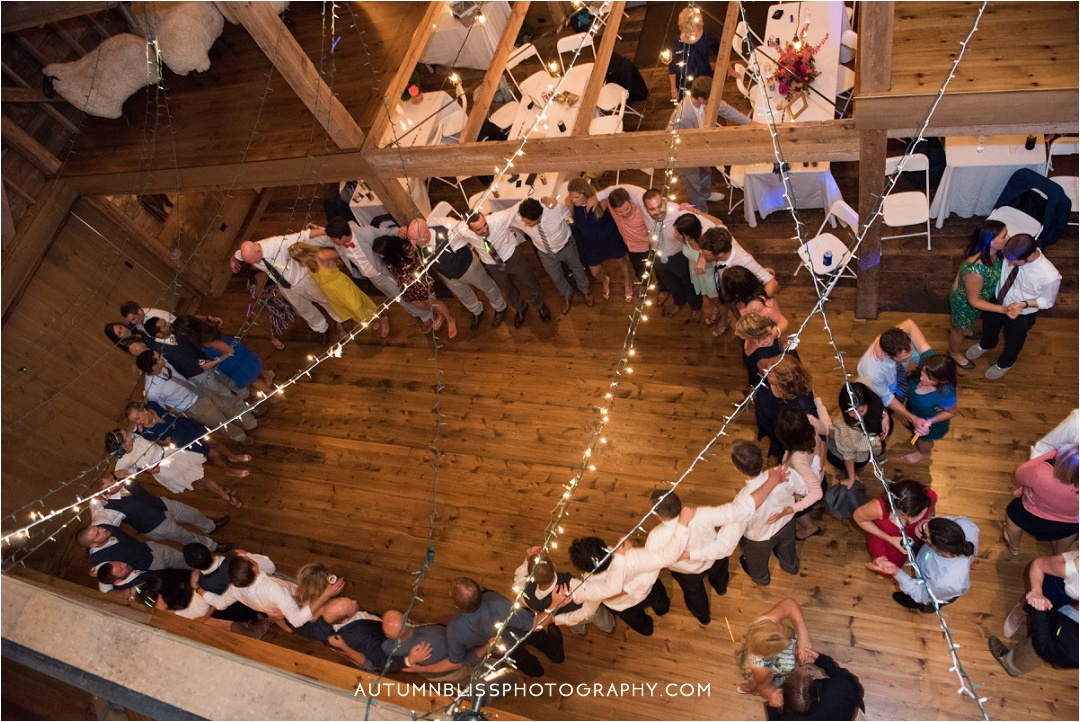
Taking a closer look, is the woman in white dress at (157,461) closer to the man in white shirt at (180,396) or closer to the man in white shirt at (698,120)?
the man in white shirt at (180,396)

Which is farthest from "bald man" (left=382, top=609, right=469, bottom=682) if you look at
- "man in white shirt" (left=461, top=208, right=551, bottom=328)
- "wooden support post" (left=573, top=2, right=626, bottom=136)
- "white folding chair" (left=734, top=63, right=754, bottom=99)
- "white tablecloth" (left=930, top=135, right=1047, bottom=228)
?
"white tablecloth" (left=930, top=135, right=1047, bottom=228)

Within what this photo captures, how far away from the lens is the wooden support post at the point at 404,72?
17.2ft

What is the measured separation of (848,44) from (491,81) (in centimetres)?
280

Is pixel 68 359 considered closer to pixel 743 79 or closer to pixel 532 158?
pixel 532 158

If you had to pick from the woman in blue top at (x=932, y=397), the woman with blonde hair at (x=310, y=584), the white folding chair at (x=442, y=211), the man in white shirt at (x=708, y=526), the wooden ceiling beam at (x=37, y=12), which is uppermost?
the wooden ceiling beam at (x=37, y=12)

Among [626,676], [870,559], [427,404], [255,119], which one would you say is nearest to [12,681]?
[427,404]

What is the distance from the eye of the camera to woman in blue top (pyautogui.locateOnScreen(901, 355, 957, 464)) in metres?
3.38

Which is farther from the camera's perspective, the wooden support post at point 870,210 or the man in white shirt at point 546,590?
the wooden support post at point 870,210

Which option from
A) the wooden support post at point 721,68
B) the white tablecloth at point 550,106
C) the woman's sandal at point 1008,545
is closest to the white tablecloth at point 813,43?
the wooden support post at point 721,68

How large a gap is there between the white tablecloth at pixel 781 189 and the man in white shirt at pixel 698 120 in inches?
12.0

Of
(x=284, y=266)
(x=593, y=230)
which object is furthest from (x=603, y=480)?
(x=284, y=266)

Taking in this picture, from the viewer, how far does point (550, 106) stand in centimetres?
538

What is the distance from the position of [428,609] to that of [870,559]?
276 centimetres

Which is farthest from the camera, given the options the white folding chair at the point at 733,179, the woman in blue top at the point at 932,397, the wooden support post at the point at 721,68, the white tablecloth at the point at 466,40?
the white tablecloth at the point at 466,40
